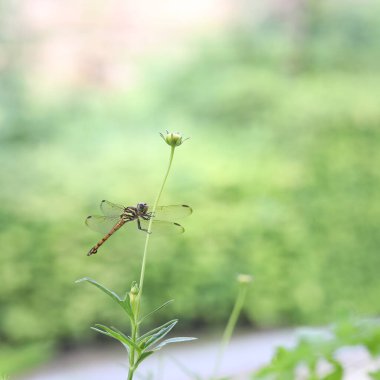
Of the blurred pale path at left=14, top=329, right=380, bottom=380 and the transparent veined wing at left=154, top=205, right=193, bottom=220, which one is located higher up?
the blurred pale path at left=14, top=329, right=380, bottom=380

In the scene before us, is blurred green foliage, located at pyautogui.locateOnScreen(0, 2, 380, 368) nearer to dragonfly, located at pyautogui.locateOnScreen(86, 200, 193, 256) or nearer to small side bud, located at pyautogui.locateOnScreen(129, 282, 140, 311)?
dragonfly, located at pyautogui.locateOnScreen(86, 200, 193, 256)

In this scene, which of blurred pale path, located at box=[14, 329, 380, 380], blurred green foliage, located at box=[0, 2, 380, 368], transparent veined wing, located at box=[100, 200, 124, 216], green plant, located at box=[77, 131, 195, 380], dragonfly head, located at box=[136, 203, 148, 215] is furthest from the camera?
blurred green foliage, located at box=[0, 2, 380, 368]

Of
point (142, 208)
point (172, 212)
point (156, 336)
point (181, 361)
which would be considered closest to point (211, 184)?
point (181, 361)

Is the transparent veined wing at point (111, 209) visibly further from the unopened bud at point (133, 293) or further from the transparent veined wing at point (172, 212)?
the unopened bud at point (133, 293)

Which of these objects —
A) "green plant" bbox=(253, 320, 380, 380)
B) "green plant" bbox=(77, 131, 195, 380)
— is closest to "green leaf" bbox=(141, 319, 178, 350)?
"green plant" bbox=(77, 131, 195, 380)

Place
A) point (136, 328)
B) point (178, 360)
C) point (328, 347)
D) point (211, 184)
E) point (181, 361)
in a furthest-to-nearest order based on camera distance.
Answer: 1. point (211, 184)
2. point (181, 361)
3. point (178, 360)
4. point (328, 347)
5. point (136, 328)

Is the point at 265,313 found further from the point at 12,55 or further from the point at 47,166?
the point at 12,55

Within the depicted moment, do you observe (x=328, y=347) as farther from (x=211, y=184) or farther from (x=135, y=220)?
(x=211, y=184)

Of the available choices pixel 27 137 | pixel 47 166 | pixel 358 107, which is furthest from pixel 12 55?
pixel 358 107
